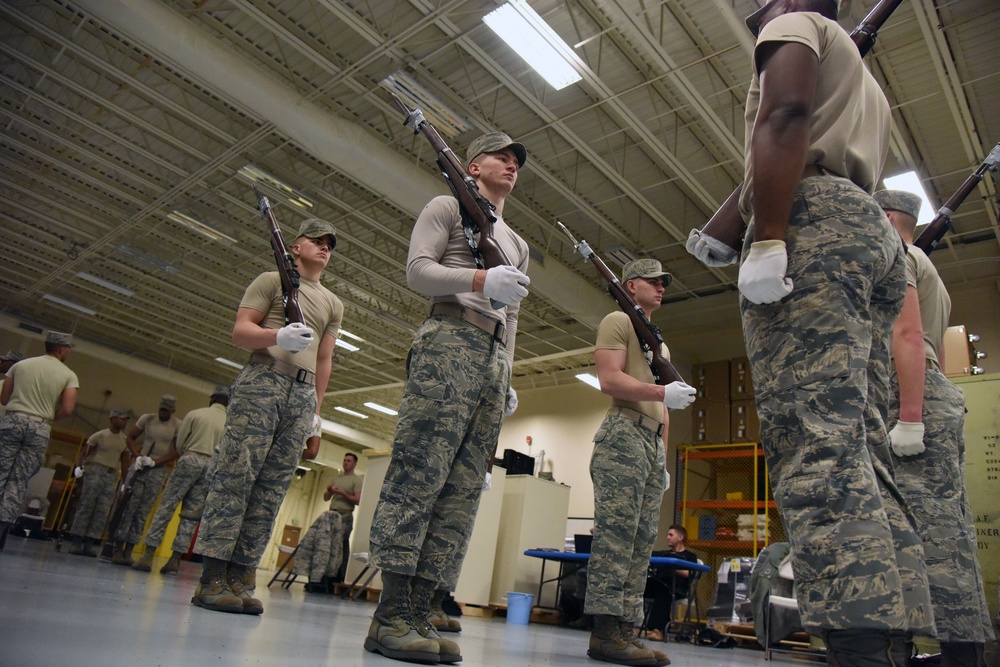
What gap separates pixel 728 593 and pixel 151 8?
8975mm

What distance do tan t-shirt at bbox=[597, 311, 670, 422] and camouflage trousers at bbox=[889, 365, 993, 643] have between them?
1086 millimetres

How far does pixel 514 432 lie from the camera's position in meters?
16.5

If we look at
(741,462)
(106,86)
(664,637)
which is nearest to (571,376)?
(741,462)

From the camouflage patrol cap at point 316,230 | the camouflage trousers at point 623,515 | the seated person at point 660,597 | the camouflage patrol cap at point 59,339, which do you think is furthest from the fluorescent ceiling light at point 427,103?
the camouflage trousers at point 623,515

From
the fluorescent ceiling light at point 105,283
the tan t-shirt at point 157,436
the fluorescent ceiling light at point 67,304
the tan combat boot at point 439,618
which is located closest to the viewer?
the tan combat boot at point 439,618

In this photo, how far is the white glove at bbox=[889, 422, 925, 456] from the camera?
2.47 m

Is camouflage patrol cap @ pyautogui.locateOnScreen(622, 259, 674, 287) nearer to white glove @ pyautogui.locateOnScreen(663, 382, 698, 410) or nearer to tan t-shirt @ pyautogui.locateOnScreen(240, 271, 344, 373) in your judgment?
white glove @ pyautogui.locateOnScreen(663, 382, 698, 410)

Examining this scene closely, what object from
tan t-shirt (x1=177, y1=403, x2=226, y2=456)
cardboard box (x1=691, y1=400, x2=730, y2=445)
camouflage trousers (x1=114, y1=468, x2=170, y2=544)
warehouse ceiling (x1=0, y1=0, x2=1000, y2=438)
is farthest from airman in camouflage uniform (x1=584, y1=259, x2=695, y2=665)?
cardboard box (x1=691, y1=400, x2=730, y2=445)

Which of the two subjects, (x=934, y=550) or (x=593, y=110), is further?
(x=593, y=110)

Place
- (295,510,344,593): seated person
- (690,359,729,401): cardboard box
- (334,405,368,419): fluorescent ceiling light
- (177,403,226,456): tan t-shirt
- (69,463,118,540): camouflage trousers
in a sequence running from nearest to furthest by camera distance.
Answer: (177,403,226,456): tan t-shirt → (69,463,118,540): camouflage trousers → (295,510,344,593): seated person → (690,359,729,401): cardboard box → (334,405,368,419): fluorescent ceiling light

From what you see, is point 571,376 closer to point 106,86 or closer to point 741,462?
point 741,462

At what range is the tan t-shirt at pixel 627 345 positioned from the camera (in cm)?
324

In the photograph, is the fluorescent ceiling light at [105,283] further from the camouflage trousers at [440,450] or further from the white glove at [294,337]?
the camouflage trousers at [440,450]

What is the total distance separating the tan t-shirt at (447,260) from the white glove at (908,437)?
1.48m
